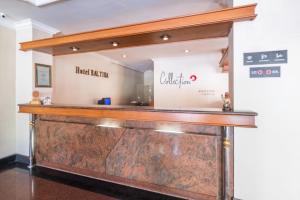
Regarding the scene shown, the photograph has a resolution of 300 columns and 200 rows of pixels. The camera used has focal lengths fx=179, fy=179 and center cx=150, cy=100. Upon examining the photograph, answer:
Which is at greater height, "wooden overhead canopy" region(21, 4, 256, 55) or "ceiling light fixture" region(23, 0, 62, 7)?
"ceiling light fixture" region(23, 0, 62, 7)

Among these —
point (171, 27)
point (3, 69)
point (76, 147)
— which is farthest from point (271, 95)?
point (3, 69)

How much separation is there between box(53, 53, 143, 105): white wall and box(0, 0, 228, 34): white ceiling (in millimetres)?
1363

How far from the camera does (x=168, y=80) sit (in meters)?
6.72

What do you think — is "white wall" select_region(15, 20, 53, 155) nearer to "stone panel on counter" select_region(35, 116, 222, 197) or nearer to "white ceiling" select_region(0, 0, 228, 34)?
"white ceiling" select_region(0, 0, 228, 34)

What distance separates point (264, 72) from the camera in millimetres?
1949

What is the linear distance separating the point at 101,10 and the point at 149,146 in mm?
2332

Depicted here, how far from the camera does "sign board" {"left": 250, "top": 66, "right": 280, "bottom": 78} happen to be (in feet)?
6.26

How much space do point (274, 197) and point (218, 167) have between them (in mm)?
633

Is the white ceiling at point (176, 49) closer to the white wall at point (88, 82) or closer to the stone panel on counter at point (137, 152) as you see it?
the white wall at point (88, 82)

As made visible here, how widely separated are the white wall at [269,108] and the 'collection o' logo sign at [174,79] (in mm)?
4401

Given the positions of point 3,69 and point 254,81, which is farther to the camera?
point 3,69

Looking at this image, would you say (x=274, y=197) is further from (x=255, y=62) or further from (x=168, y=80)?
(x=168, y=80)

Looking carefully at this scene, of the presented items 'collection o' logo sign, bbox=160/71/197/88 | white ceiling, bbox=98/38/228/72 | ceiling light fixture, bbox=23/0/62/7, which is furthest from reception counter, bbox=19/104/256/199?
'collection o' logo sign, bbox=160/71/197/88

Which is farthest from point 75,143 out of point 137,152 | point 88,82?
point 88,82
